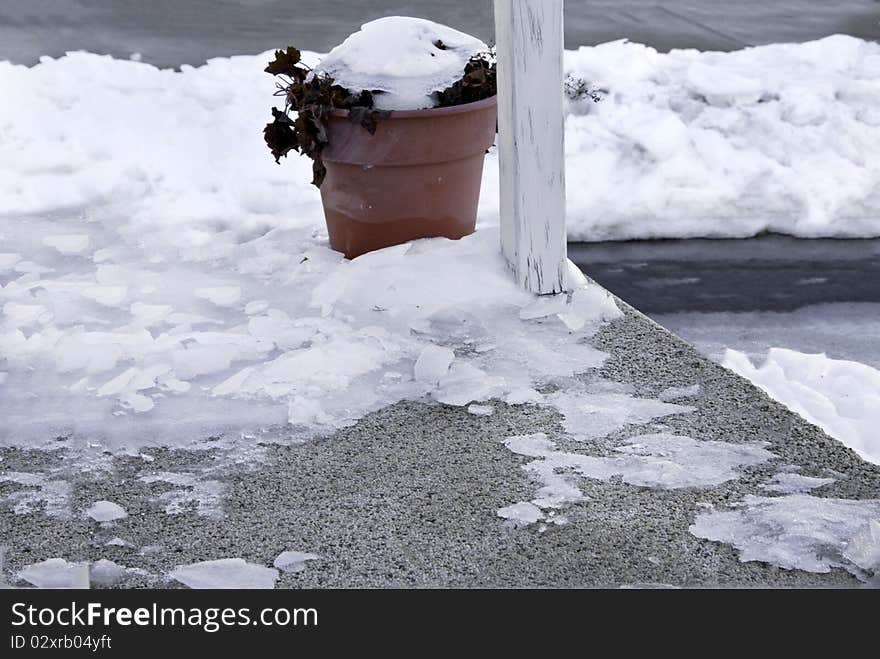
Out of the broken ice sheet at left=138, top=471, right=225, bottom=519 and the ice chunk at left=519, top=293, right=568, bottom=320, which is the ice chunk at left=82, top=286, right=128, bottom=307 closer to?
the broken ice sheet at left=138, top=471, right=225, bottom=519

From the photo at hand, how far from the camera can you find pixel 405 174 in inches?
132

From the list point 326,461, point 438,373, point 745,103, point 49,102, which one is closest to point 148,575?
point 326,461

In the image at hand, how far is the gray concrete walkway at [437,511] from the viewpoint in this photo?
6.81ft

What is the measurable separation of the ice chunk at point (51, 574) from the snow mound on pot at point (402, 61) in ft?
5.60

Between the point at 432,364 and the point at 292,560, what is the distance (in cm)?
85

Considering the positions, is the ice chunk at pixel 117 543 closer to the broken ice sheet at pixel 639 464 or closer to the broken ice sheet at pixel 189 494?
the broken ice sheet at pixel 189 494

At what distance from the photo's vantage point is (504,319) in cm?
310

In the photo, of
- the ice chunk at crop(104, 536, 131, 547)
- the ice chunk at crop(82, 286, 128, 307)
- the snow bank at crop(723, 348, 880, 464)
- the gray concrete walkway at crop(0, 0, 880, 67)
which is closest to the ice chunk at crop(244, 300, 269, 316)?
the ice chunk at crop(82, 286, 128, 307)

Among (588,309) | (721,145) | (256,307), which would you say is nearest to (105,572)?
(256,307)

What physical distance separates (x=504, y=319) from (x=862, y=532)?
123cm

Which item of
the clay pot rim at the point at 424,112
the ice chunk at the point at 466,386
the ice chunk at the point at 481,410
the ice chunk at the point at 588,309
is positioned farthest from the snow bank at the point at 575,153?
the ice chunk at the point at 481,410

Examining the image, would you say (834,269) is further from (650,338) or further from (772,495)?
(772,495)

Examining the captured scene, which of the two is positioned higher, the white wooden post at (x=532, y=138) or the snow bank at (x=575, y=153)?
the white wooden post at (x=532, y=138)
